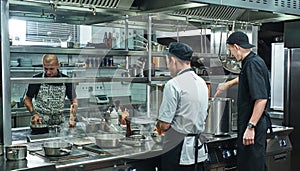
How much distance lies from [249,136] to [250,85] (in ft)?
1.38

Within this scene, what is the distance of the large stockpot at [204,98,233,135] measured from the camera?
3.36m

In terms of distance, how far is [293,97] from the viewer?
4508mm

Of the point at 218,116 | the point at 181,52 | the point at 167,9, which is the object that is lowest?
the point at 218,116

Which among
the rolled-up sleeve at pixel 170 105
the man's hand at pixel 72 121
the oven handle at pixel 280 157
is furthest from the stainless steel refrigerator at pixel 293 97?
the man's hand at pixel 72 121

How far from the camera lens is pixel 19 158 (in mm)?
2289

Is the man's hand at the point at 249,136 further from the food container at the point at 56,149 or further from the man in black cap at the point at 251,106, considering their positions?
the food container at the point at 56,149

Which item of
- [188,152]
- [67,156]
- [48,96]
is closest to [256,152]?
[188,152]

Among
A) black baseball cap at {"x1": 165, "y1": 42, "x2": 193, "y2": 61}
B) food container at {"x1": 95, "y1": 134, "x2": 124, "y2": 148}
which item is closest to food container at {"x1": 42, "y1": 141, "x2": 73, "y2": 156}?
food container at {"x1": 95, "y1": 134, "x2": 124, "y2": 148}

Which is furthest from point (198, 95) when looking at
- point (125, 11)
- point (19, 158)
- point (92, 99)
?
point (92, 99)

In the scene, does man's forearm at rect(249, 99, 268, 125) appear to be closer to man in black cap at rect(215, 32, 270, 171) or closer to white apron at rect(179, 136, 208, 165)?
man in black cap at rect(215, 32, 270, 171)

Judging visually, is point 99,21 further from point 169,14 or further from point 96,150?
point 96,150

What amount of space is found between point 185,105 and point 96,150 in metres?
0.75

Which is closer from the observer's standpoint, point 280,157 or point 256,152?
point 256,152

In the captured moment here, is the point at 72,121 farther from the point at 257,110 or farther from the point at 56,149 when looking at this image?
the point at 257,110
